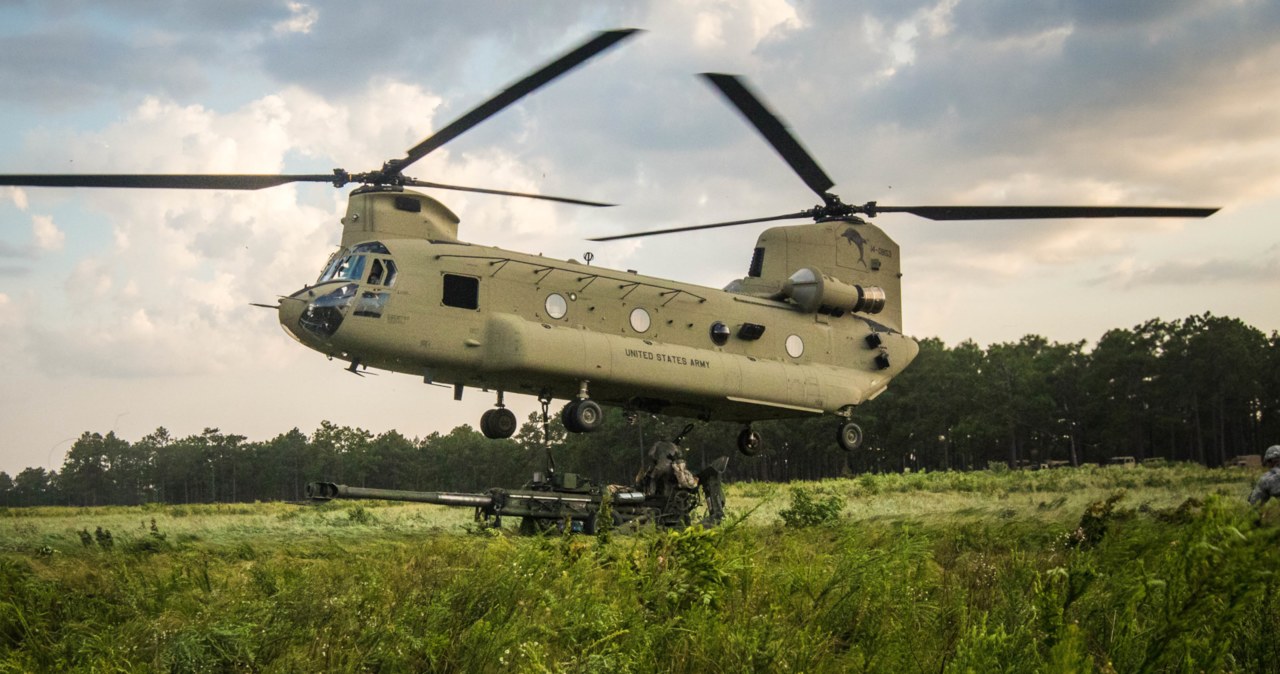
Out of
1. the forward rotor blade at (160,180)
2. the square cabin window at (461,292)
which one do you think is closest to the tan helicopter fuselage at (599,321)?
the square cabin window at (461,292)

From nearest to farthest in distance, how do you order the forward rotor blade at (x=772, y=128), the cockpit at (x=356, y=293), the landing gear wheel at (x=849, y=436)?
1. the cockpit at (x=356, y=293)
2. the forward rotor blade at (x=772, y=128)
3. the landing gear wheel at (x=849, y=436)

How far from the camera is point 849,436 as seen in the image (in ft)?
72.5

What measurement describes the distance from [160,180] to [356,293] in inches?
129

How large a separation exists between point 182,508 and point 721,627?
17773 mm

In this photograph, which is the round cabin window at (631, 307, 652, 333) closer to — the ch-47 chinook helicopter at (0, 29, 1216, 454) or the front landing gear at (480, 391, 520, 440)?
the ch-47 chinook helicopter at (0, 29, 1216, 454)

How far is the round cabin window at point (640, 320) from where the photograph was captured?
19.1 m

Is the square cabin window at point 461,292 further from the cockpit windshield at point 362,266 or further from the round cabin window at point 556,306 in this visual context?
the round cabin window at point 556,306

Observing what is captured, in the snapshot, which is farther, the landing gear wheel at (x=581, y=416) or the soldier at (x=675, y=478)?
the landing gear wheel at (x=581, y=416)

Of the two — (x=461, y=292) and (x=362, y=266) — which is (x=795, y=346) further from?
(x=362, y=266)

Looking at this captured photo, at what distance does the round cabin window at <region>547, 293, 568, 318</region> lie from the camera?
18.4 metres

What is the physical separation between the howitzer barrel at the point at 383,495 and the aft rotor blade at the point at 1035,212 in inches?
414

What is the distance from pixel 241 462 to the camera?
62.3 meters

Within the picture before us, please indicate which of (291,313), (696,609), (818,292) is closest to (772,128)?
(818,292)

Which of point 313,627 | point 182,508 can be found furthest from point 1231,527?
point 182,508
